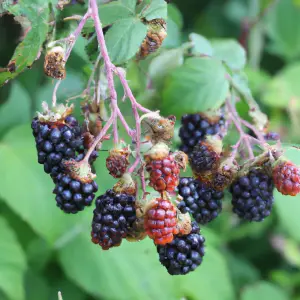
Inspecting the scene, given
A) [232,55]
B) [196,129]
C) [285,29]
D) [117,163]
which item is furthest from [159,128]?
[285,29]

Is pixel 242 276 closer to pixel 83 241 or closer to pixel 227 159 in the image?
pixel 83 241

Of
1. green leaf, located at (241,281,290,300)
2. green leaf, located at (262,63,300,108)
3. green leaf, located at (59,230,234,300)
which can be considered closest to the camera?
green leaf, located at (59,230,234,300)

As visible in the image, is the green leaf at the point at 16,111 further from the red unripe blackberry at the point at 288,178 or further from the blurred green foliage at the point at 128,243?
the red unripe blackberry at the point at 288,178

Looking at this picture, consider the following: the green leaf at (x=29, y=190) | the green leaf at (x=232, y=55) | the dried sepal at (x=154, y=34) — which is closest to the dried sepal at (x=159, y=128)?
the dried sepal at (x=154, y=34)

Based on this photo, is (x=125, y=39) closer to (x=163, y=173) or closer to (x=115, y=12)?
(x=115, y=12)

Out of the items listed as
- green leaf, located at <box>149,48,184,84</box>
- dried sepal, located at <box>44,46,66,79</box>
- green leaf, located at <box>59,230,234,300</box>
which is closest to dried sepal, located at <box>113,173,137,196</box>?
dried sepal, located at <box>44,46,66,79</box>

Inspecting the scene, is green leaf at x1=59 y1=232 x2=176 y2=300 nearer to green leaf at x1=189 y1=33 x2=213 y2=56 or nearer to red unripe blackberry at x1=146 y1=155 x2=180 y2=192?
green leaf at x1=189 y1=33 x2=213 y2=56
